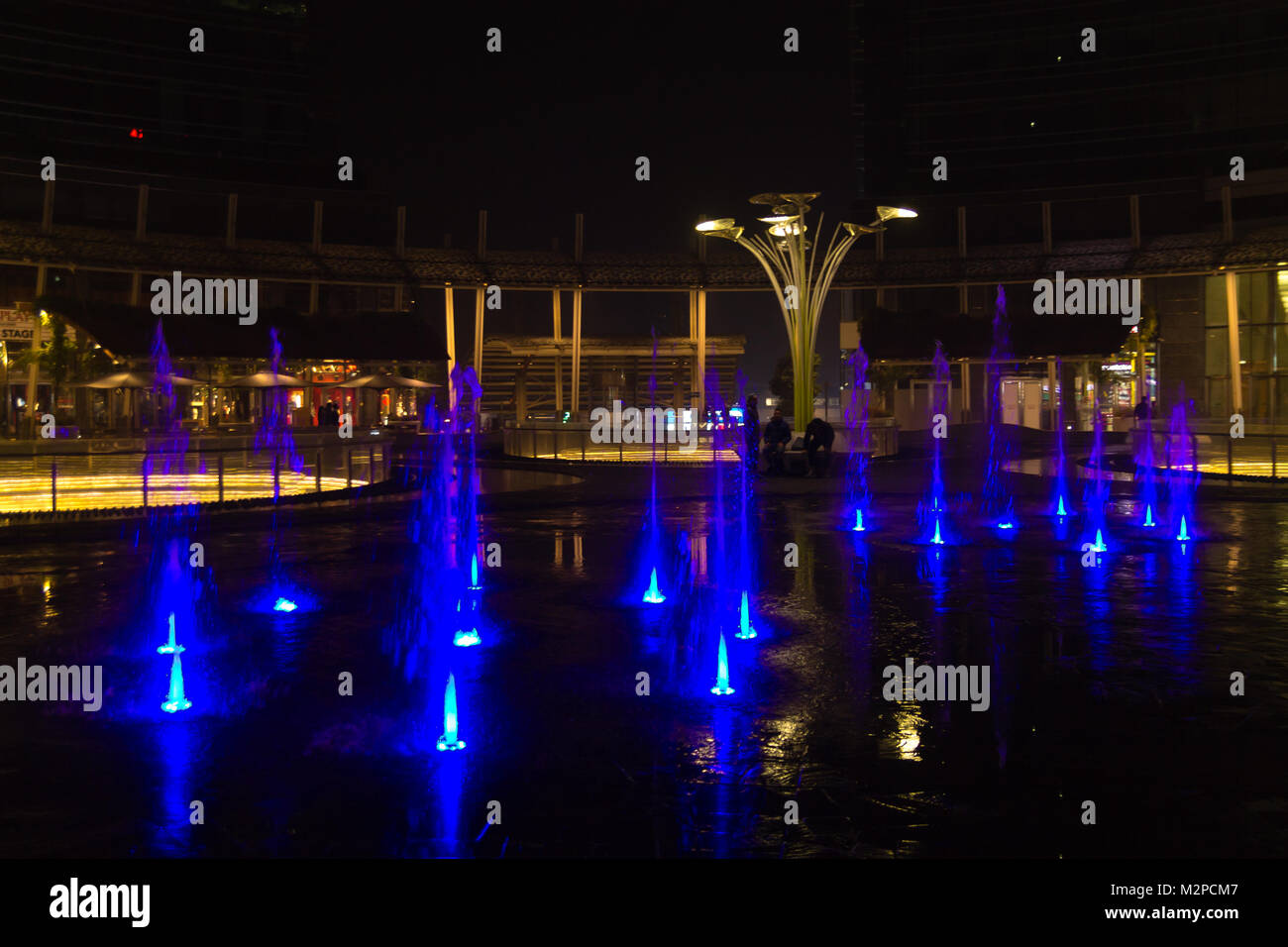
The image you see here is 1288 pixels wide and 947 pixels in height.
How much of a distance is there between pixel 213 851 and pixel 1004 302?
51.1m

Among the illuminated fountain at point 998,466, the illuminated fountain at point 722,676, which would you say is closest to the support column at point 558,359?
the illuminated fountain at point 998,466

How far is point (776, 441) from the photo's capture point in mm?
24141

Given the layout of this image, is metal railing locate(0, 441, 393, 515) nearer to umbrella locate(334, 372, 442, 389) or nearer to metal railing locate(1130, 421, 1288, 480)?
metal railing locate(1130, 421, 1288, 480)

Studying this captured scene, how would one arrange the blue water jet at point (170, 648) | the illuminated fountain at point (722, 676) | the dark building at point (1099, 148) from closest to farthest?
the illuminated fountain at point (722, 676), the blue water jet at point (170, 648), the dark building at point (1099, 148)

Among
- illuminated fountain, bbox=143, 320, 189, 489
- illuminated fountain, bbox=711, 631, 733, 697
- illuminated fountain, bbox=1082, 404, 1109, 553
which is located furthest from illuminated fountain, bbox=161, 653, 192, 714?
illuminated fountain, bbox=143, 320, 189, 489

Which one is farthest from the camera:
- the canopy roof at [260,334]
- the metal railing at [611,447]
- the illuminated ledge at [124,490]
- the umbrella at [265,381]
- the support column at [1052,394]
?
the support column at [1052,394]

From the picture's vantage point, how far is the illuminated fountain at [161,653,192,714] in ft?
22.1

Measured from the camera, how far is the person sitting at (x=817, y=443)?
24.3 meters

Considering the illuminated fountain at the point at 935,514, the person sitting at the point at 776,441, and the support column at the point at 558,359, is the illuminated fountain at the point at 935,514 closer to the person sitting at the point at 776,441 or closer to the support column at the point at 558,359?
the person sitting at the point at 776,441

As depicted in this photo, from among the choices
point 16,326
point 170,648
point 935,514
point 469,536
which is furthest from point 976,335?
point 170,648

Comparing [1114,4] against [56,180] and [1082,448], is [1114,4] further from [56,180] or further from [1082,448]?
[56,180]

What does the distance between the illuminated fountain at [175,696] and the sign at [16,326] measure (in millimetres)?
39644
